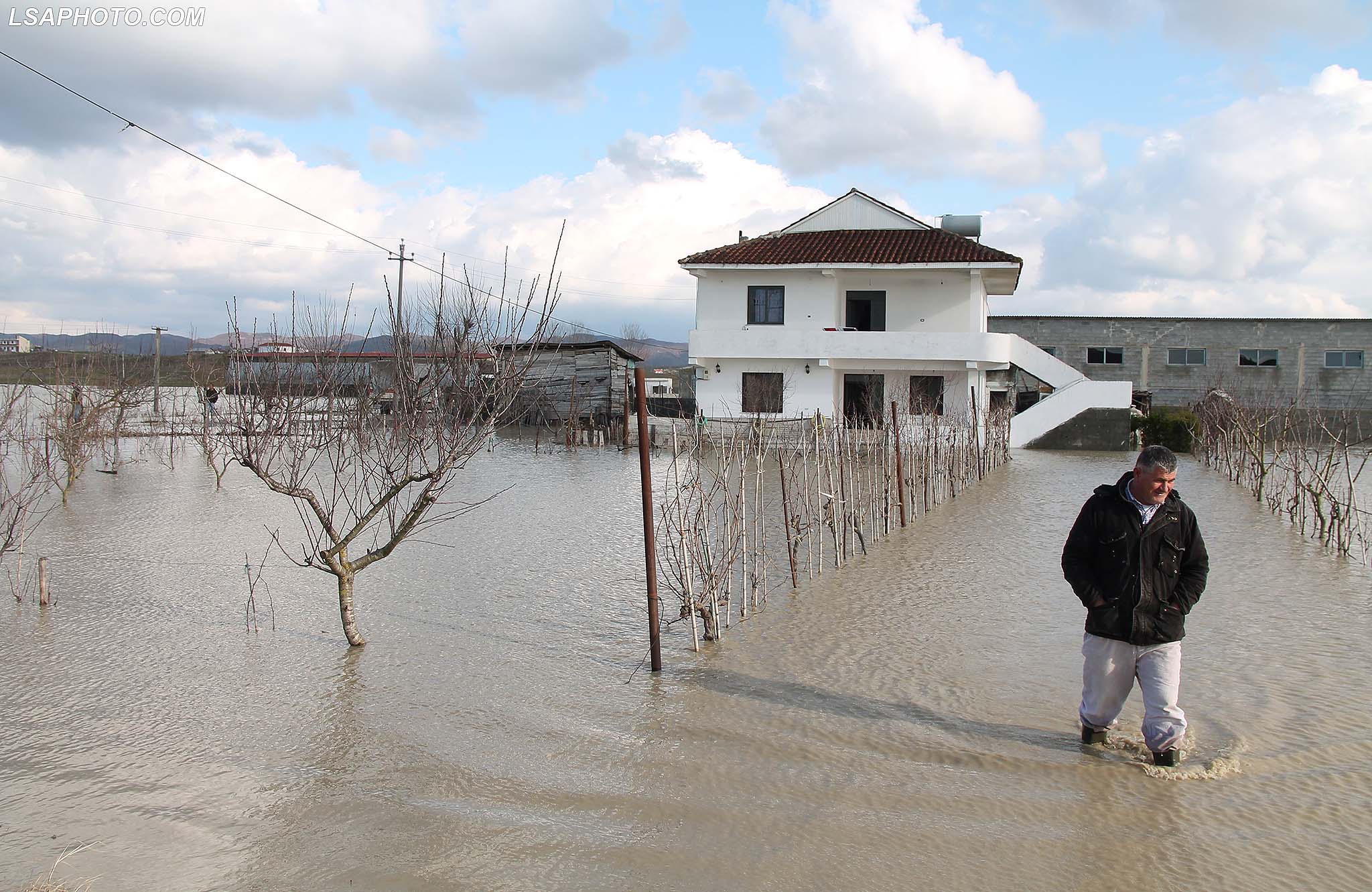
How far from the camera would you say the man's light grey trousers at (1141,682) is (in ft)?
15.8

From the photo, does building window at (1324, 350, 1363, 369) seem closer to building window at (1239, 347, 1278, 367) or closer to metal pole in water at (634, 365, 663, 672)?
building window at (1239, 347, 1278, 367)

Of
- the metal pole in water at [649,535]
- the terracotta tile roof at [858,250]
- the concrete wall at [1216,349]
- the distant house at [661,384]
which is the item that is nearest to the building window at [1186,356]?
the concrete wall at [1216,349]

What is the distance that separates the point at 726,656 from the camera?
7109 mm

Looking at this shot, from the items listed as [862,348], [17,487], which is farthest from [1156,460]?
[862,348]

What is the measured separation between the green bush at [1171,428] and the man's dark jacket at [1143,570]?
957 inches

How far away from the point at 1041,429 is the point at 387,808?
24.9 meters

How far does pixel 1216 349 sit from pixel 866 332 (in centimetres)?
1860

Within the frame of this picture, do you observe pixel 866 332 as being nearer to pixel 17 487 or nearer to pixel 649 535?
pixel 17 487

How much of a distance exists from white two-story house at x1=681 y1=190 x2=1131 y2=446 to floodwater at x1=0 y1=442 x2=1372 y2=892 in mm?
16872

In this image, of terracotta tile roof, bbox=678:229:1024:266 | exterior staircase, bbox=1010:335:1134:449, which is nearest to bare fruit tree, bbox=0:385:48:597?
terracotta tile roof, bbox=678:229:1024:266

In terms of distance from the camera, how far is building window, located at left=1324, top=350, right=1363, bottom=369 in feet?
122

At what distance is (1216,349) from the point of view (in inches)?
1487

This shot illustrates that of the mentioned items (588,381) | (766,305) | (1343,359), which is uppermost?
(766,305)

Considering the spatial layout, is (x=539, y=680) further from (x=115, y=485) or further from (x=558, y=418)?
(x=558, y=418)
